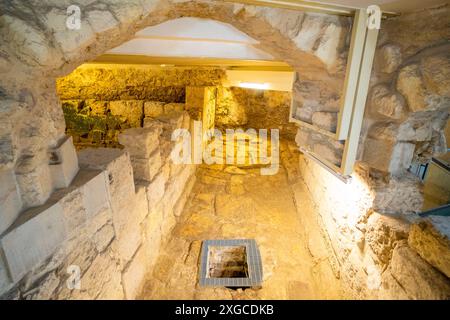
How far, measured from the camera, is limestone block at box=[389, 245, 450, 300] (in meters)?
1.53

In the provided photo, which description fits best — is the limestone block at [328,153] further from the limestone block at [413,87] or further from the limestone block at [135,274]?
the limestone block at [135,274]

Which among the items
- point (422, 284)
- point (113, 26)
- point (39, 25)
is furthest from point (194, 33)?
point (422, 284)

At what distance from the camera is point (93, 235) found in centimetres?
207

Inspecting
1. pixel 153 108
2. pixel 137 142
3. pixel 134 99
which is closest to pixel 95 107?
pixel 134 99

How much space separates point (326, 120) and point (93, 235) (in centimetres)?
227

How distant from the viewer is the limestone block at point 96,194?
1.92 meters

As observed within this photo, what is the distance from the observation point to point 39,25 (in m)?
1.30

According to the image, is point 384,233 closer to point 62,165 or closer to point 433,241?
point 433,241

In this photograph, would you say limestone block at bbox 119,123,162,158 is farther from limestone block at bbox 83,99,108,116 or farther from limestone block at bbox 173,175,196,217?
limestone block at bbox 83,99,108,116

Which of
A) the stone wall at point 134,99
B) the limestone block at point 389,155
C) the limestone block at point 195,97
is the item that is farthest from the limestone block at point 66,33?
the limestone block at point 195,97

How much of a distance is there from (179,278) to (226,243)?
35.1 inches

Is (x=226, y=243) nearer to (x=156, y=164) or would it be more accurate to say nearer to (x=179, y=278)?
(x=179, y=278)

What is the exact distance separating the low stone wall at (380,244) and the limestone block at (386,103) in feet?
2.17

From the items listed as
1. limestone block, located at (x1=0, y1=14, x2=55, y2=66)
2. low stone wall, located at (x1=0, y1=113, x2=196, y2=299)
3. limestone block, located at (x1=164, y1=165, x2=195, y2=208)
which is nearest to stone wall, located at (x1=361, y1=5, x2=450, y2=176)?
limestone block, located at (x1=0, y1=14, x2=55, y2=66)
